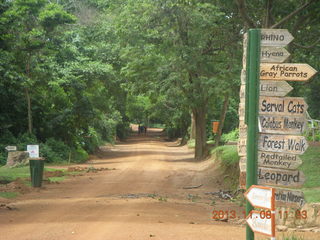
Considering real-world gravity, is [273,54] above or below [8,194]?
above

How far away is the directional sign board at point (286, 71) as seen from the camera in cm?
607

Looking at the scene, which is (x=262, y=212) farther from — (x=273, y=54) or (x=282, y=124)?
(x=273, y=54)

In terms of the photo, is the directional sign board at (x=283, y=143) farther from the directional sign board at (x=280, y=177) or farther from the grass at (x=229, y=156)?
the grass at (x=229, y=156)

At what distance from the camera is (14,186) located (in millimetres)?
17922

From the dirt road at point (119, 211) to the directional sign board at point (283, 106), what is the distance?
3628mm

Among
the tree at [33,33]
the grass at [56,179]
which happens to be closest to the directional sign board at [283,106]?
the grass at [56,179]

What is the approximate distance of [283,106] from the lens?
20.0 feet

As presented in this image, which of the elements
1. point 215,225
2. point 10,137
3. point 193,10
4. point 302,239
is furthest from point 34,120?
point 302,239

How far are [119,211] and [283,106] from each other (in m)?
7.47

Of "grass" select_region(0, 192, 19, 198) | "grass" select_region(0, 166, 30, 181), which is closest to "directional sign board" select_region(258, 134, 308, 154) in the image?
"grass" select_region(0, 192, 19, 198)

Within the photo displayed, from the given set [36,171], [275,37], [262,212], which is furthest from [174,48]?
[262,212]

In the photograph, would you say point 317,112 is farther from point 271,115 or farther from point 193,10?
point 271,115

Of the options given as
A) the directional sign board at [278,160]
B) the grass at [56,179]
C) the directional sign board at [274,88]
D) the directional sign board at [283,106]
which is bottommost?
the grass at [56,179]

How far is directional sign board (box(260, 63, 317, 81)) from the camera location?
6.07 metres
